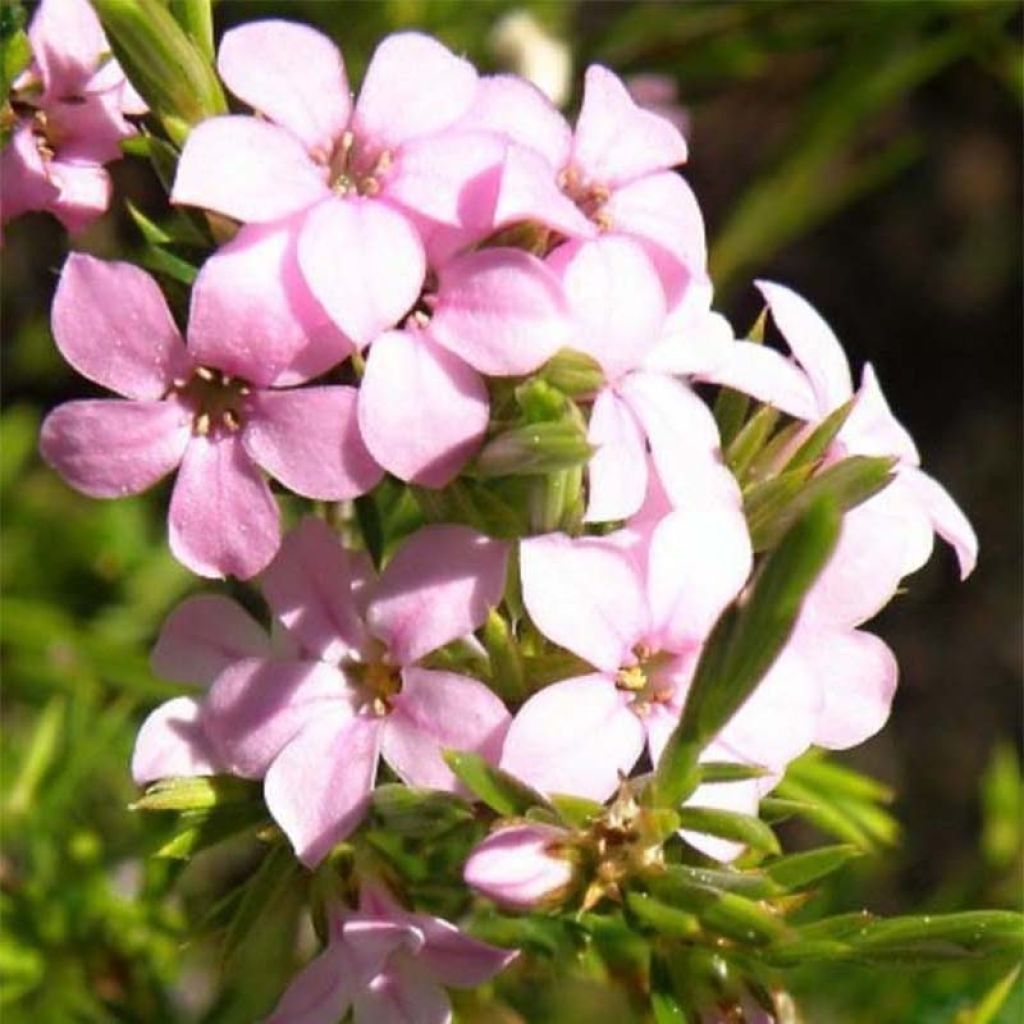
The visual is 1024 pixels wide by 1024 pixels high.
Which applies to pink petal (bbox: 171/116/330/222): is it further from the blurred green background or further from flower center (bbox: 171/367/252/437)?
the blurred green background

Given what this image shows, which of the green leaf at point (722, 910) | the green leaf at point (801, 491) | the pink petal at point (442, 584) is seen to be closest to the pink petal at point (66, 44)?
the pink petal at point (442, 584)

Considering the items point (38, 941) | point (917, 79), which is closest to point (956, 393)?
point (917, 79)

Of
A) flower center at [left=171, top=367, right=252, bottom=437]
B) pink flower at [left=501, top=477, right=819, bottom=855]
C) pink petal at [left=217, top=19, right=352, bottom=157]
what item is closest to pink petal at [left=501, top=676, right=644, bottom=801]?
pink flower at [left=501, top=477, right=819, bottom=855]

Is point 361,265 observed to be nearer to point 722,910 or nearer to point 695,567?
point 695,567

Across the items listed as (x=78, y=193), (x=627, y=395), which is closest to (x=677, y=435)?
(x=627, y=395)

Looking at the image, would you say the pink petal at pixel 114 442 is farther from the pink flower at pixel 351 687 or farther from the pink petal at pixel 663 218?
the pink petal at pixel 663 218

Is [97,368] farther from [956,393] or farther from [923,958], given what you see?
[956,393]
